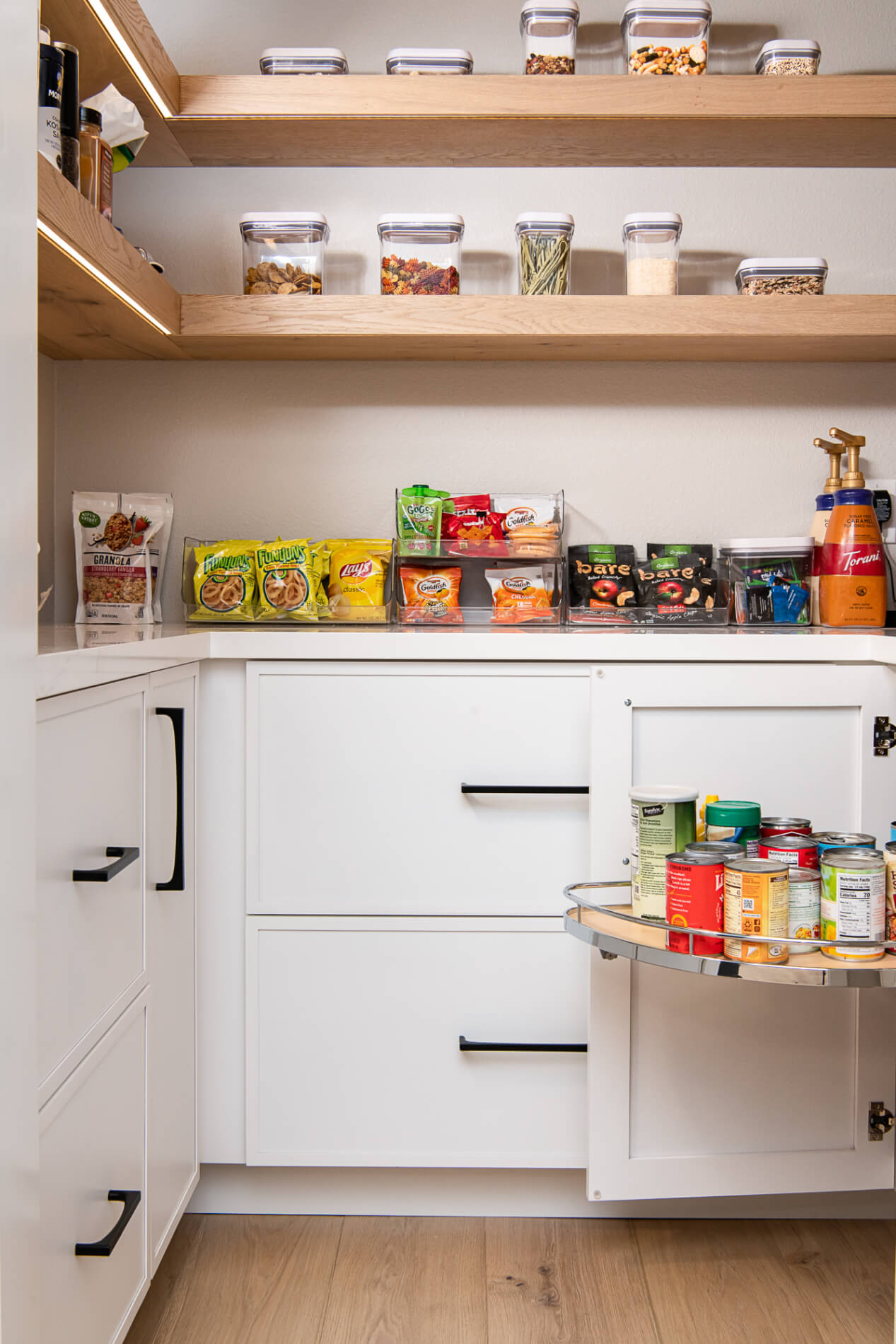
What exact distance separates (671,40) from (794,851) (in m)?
1.52

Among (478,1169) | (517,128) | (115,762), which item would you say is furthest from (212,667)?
(517,128)

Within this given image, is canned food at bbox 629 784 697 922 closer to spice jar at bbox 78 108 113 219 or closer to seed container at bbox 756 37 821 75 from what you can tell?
spice jar at bbox 78 108 113 219

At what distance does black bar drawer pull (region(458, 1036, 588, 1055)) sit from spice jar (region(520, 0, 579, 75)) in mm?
1656

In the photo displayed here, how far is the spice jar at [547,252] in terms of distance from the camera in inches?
71.8

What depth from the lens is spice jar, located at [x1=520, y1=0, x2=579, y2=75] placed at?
1.83m

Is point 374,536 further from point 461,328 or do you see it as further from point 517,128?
point 517,128

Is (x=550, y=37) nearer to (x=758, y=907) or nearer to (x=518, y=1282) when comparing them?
(x=758, y=907)

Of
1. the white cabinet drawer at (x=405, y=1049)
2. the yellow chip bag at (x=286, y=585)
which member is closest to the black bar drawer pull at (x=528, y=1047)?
the white cabinet drawer at (x=405, y=1049)

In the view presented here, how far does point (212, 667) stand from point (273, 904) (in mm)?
363

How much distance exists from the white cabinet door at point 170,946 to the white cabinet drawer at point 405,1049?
0.12 meters

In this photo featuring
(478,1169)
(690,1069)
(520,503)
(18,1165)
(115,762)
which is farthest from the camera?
(520,503)

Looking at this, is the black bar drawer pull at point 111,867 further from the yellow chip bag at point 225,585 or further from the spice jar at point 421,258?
the spice jar at point 421,258

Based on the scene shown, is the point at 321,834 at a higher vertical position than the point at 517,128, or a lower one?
lower

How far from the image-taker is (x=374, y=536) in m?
2.04
